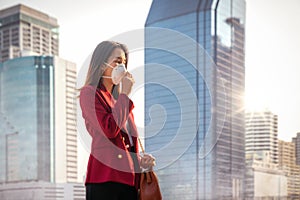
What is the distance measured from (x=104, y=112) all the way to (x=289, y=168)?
20.7 m

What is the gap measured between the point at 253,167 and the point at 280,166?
2796 mm

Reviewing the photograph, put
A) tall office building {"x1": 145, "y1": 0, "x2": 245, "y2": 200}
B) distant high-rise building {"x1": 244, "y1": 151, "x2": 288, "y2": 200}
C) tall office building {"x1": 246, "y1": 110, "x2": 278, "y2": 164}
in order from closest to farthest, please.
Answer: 1. tall office building {"x1": 145, "y1": 0, "x2": 245, "y2": 200}
2. tall office building {"x1": 246, "y1": 110, "x2": 278, "y2": 164}
3. distant high-rise building {"x1": 244, "y1": 151, "x2": 288, "y2": 200}

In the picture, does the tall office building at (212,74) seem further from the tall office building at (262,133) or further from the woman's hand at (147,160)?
the woman's hand at (147,160)

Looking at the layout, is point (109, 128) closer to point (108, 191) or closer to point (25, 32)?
point (108, 191)

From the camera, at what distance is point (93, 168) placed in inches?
44.4

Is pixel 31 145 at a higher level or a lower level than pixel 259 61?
lower

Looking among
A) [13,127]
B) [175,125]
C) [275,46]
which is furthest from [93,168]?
[13,127]

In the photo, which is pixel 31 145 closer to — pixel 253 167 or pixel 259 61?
pixel 253 167

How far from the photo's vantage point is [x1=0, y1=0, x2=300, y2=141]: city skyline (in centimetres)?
927

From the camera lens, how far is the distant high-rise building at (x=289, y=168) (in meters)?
20.0

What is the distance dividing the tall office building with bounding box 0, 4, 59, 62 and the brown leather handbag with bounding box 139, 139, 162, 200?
27999 millimetres

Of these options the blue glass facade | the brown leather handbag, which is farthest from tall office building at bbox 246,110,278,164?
the brown leather handbag

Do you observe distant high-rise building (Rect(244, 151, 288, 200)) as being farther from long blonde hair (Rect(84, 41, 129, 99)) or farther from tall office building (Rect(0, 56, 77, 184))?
long blonde hair (Rect(84, 41, 129, 99))

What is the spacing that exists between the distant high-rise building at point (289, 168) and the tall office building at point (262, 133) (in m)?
0.34
